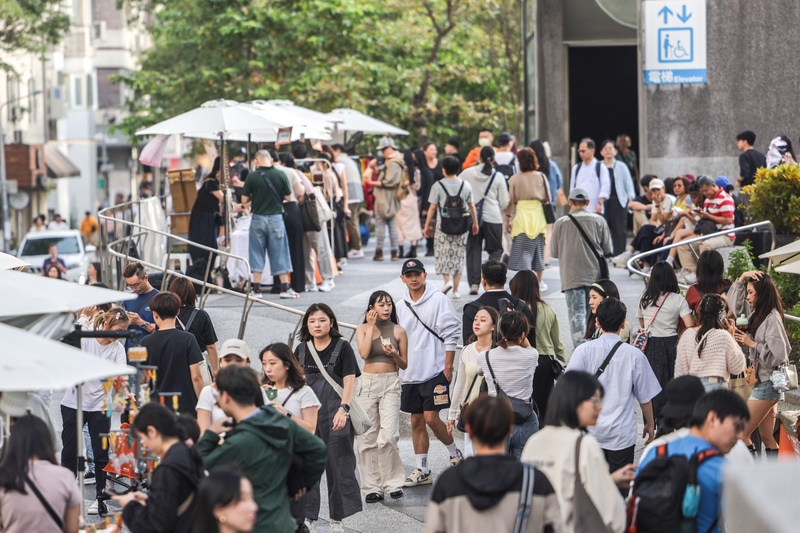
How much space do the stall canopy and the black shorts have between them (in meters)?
4.36

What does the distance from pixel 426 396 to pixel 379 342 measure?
75 centimetres

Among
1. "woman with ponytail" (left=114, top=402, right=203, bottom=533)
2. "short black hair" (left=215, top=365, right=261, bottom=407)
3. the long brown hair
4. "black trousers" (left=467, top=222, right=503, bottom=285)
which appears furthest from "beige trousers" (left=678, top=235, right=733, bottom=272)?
"woman with ponytail" (left=114, top=402, right=203, bottom=533)

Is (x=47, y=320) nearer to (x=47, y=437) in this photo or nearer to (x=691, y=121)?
(x=47, y=437)

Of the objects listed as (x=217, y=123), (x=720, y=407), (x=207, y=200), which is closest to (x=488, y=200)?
(x=217, y=123)

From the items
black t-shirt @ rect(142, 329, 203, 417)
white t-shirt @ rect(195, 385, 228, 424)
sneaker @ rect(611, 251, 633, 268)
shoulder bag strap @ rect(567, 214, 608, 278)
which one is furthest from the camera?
sneaker @ rect(611, 251, 633, 268)

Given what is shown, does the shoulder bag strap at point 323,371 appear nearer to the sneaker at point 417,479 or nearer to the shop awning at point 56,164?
the sneaker at point 417,479

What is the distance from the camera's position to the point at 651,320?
9.62 m

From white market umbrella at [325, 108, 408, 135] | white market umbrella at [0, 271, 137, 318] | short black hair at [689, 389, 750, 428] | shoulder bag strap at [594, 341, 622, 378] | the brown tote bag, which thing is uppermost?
white market umbrella at [325, 108, 408, 135]

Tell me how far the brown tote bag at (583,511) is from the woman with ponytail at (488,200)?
9.88 metres

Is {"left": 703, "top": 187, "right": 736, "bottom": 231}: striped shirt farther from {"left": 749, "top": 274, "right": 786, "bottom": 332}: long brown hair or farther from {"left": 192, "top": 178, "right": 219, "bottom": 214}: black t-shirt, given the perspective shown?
{"left": 192, "top": 178, "right": 219, "bottom": 214}: black t-shirt

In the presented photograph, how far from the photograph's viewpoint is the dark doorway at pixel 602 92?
2667cm

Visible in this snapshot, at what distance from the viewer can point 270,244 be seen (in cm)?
1609

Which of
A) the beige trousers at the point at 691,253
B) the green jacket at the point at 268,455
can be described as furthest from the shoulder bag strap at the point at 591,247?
the green jacket at the point at 268,455

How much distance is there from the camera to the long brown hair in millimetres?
9148
